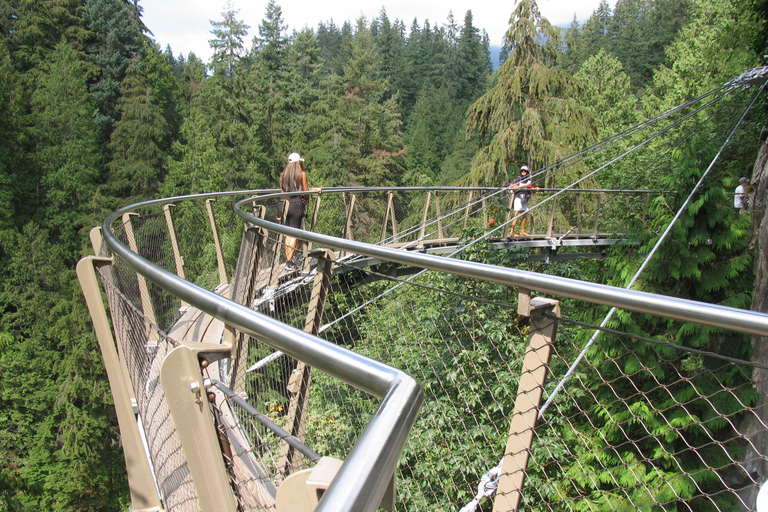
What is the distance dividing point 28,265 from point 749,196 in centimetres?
3184

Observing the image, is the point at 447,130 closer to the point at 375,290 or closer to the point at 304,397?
the point at 375,290

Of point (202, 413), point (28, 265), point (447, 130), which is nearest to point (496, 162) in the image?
point (202, 413)

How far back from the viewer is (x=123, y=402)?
218 centimetres

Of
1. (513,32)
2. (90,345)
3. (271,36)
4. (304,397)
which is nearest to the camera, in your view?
(304,397)

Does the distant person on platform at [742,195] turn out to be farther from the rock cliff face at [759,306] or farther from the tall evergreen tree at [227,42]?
the tall evergreen tree at [227,42]

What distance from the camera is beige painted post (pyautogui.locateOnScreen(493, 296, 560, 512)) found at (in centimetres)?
A: 141

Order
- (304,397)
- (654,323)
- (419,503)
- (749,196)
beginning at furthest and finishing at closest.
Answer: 1. (749,196)
2. (654,323)
3. (419,503)
4. (304,397)

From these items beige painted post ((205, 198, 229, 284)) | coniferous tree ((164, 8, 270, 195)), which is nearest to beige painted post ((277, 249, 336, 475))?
beige painted post ((205, 198, 229, 284))

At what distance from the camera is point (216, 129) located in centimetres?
3322

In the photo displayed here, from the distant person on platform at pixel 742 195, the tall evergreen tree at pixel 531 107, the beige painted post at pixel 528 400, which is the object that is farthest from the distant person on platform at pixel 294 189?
the tall evergreen tree at pixel 531 107

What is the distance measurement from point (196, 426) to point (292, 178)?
6.12 m

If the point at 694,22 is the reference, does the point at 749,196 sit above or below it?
below

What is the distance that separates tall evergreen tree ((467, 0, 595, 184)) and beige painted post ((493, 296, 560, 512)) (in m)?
14.7

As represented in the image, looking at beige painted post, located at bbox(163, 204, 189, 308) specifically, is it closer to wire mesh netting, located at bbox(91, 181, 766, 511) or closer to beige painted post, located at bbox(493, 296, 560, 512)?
wire mesh netting, located at bbox(91, 181, 766, 511)
